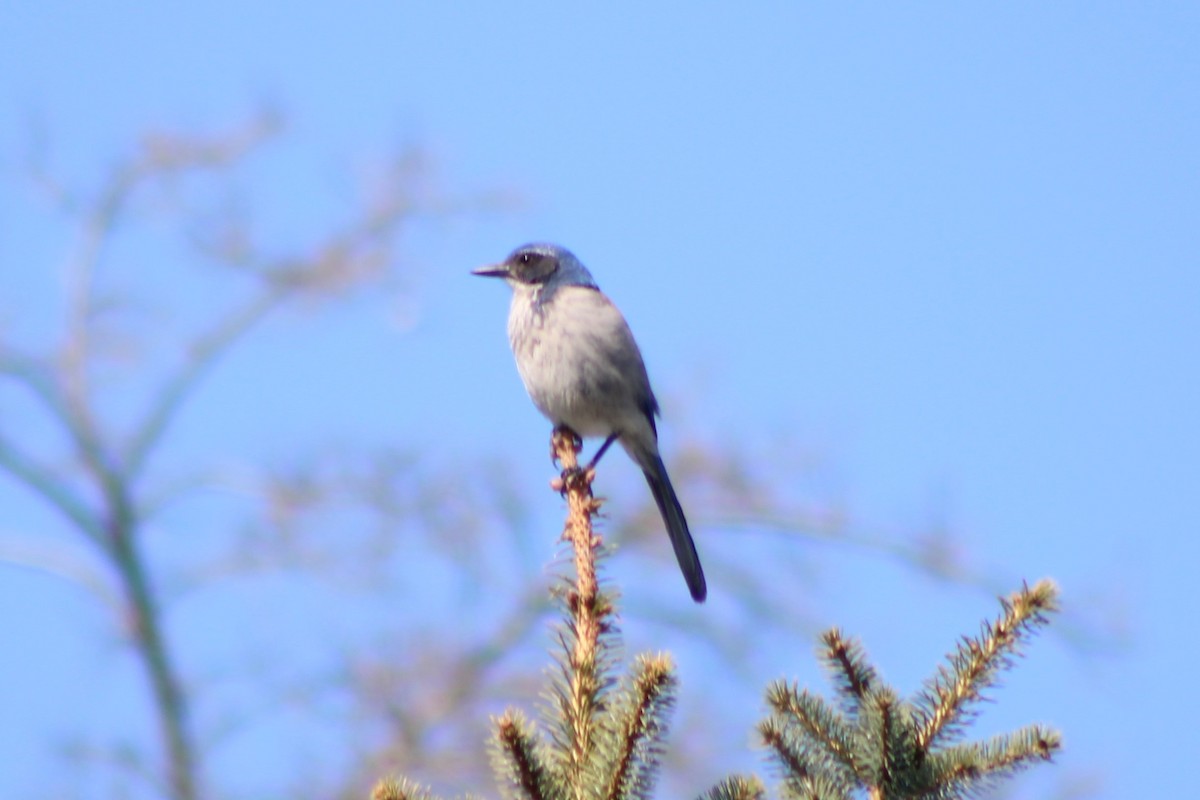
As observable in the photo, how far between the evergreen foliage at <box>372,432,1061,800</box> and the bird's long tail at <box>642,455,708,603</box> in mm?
1661

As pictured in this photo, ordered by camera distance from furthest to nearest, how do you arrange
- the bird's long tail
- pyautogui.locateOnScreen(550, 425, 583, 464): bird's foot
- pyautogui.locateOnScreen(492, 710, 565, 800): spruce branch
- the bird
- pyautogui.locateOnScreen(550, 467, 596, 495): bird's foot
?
1. the bird
2. the bird's long tail
3. pyautogui.locateOnScreen(550, 425, 583, 464): bird's foot
4. pyautogui.locateOnScreen(550, 467, 596, 495): bird's foot
5. pyautogui.locateOnScreen(492, 710, 565, 800): spruce branch

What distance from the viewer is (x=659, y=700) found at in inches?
76.9

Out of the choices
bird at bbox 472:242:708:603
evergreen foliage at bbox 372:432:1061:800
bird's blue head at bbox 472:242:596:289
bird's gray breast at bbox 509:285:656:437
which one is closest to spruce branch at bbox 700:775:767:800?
evergreen foliage at bbox 372:432:1061:800

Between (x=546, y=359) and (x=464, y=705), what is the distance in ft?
17.7

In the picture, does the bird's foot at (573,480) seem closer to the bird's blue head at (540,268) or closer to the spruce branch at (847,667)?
the spruce branch at (847,667)

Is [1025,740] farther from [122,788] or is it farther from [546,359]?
[122,788]

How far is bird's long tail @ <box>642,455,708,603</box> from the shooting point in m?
4.06

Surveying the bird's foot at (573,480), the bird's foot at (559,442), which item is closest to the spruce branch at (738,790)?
the bird's foot at (573,480)

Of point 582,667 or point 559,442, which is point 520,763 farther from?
point 559,442

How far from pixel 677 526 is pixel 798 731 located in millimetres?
2362

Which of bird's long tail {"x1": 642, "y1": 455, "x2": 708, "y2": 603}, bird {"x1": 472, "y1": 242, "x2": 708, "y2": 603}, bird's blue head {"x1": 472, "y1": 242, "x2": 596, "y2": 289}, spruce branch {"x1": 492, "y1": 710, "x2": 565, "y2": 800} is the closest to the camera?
spruce branch {"x1": 492, "y1": 710, "x2": 565, "y2": 800}

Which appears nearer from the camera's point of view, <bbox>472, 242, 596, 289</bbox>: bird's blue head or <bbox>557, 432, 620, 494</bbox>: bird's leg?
<bbox>557, 432, 620, 494</bbox>: bird's leg

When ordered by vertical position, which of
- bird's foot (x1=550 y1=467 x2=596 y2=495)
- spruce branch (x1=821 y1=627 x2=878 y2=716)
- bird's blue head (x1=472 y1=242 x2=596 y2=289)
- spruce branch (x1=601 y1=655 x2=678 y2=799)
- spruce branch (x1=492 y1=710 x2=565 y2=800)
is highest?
bird's blue head (x1=472 y1=242 x2=596 y2=289)

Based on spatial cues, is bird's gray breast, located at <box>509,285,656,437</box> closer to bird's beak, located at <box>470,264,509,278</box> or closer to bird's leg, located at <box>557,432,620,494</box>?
bird's beak, located at <box>470,264,509,278</box>
